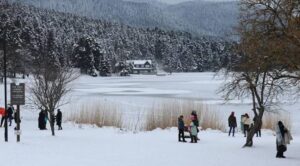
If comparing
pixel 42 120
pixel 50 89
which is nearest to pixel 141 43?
pixel 50 89

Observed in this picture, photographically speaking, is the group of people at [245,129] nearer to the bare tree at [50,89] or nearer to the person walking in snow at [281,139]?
the person walking in snow at [281,139]

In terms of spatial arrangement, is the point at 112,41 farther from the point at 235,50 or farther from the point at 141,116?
the point at 235,50

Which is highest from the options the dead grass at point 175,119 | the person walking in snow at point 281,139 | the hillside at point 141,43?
the hillside at point 141,43

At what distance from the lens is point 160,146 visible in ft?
68.9

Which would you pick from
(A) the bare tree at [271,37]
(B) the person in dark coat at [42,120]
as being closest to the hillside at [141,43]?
(B) the person in dark coat at [42,120]

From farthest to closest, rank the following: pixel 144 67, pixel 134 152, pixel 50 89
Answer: pixel 144 67
pixel 50 89
pixel 134 152

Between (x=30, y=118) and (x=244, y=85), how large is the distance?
66.2 ft

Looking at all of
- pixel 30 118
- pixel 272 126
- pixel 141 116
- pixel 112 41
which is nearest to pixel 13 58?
pixel 30 118

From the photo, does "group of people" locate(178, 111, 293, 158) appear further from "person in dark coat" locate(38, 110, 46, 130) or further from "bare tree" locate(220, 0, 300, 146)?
"person in dark coat" locate(38, 110, 46, 130)

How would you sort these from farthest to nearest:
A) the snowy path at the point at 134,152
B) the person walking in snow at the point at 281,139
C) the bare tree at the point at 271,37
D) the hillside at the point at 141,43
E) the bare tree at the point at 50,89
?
1. the hillside at the point at 141,43
2. the bare tree at the point at 50,89
3. the person walking in snow at the point at 281,139
4. the snowy path at the point at 134,152
5. the bare tree at the point at 271,37

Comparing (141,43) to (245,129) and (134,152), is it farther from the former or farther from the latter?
(134,152)

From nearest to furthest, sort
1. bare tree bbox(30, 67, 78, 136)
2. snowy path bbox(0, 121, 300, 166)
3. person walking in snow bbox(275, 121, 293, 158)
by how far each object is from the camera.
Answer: snowy path bbox(0, 121, 300, 166)
person walking in snow bbox(275, 121, 293, 158)
bare tree bbox(30, 67, 78, 136)

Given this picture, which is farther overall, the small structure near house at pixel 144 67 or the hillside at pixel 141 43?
the hillside at pixel 141 43

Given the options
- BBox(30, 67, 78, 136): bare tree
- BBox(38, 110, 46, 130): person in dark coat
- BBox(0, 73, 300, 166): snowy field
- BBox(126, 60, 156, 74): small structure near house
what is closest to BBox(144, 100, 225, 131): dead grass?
BBox(0, 73, 300, 166): snowy field
